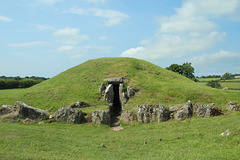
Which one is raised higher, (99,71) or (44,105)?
(99,71)

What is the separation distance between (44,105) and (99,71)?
15642 millimetres

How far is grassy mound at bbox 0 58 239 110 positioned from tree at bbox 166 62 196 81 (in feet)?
102

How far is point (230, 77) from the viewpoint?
122062 millimetres

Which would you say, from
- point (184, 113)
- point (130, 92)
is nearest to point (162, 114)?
point (184, 113)

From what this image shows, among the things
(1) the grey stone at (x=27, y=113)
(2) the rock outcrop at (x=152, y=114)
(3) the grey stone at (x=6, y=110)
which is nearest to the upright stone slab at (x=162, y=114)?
(2) the rock outcrop at (x=152, y=114)

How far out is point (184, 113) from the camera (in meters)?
21.6

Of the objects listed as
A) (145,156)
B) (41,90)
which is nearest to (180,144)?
(145,156)

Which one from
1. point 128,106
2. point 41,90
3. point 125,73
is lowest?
point 128,106

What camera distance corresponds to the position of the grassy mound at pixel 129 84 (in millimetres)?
27953

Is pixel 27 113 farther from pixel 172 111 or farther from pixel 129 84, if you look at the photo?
pixel 172 111

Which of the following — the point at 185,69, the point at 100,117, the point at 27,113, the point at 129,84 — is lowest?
the point at 100,117

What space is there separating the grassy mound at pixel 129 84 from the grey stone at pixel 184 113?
4.32 metres

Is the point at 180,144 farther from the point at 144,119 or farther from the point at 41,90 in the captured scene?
the point at 41,90

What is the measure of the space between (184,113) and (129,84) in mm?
13279
